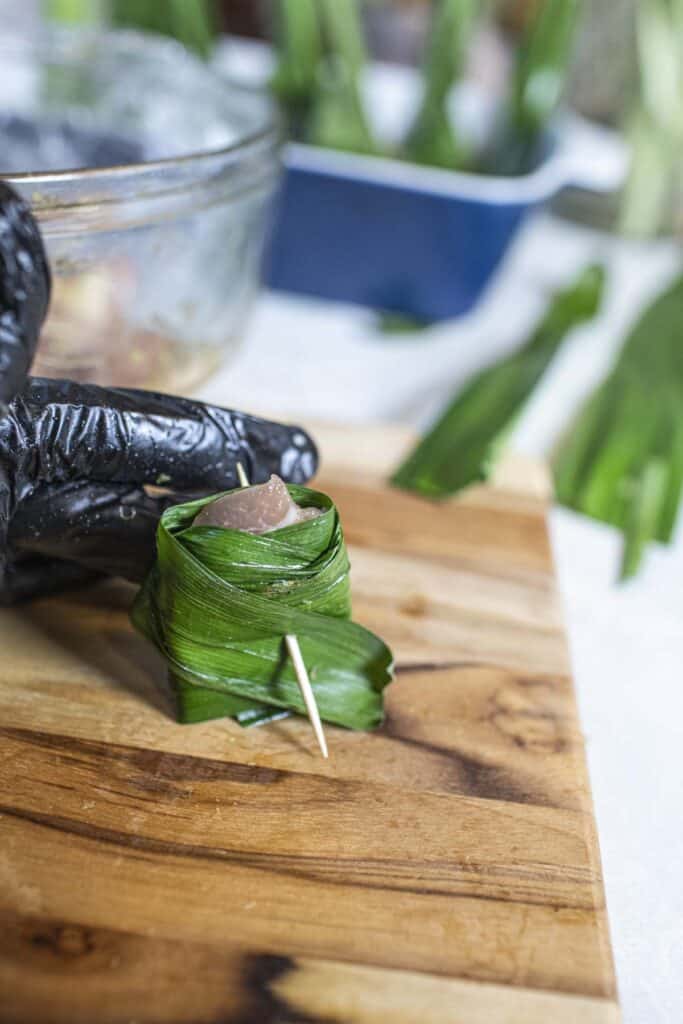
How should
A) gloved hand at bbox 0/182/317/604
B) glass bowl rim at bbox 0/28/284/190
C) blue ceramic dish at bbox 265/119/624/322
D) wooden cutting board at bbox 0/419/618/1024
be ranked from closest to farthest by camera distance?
wooden cutting board at bbox 0/419/618/1024, gloved hand at bbox 0/182/317/604, glass bowl rim at bbox 0/28/284/190, blue ceramic dish at bbox 265/119/624/322

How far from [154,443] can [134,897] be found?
0.60 metres

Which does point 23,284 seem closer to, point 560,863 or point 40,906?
point 40,906

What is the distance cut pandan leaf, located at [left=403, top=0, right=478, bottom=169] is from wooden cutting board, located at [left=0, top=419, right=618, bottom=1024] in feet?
5.96

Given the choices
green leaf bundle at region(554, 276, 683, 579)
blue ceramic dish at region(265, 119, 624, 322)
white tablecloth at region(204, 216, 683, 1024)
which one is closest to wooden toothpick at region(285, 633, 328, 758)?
white tablecloth at region(204, 216, 683, 1024)

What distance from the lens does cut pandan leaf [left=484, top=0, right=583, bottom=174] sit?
283cm

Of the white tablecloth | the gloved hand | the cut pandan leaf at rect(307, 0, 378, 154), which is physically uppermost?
the cut pandan leaf at rect(307, 0, 378, 154)

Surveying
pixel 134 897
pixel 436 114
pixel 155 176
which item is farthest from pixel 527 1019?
pixel 436 114

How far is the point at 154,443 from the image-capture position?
4.50ft

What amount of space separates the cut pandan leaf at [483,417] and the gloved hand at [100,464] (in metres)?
0.56

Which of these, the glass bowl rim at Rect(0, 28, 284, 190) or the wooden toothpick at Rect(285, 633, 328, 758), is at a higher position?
the glass bowl rim at Rect(0, 28, 284, 190)

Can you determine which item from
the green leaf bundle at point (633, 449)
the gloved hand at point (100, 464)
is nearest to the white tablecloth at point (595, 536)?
the green leaf bundle at point (633, 449)

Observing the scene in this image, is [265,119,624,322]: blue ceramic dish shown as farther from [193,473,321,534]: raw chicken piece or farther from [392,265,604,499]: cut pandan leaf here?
[193,473,321,534]: raw chicken piece

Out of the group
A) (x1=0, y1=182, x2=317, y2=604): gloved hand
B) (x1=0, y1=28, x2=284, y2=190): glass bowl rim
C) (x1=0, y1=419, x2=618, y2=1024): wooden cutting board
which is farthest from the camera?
(x1=0, y1=28, x2=284, y2=190): glass bowl rim

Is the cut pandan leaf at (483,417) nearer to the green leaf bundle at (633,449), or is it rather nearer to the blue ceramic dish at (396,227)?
the green leaf bundle at (633,449)
